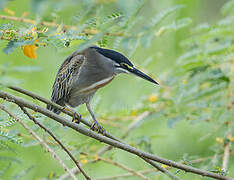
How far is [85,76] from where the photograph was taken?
270cm

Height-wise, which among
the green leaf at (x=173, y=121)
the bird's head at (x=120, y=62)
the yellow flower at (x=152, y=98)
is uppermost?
the yellow flower at (x=152, y=98)

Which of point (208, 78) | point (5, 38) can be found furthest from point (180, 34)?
point (5, 38)

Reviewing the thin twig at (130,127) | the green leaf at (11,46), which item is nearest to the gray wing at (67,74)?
the thin twig at (130,127)

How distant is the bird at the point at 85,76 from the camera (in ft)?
8.42

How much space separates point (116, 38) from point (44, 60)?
3050 mm

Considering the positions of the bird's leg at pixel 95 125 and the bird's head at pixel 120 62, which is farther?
the bird's leg at pixel 95 125

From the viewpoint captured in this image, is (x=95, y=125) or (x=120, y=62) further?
Result: (x=95, y=125)

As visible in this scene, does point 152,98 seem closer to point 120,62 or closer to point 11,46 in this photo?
point 120,62

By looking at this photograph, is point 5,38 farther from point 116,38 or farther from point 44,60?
point 44,60

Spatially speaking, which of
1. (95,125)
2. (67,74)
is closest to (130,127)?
(95,125)

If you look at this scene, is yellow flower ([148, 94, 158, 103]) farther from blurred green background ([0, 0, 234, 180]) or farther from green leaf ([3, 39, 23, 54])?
green leaf ([3, 39, 23, 54])

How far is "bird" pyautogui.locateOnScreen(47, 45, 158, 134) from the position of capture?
2.57 meters

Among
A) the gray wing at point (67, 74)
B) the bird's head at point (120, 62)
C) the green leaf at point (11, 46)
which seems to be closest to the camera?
the green leaf at point (11, 46)

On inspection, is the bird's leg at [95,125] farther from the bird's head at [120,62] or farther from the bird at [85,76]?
the bird's head at [120,62]
